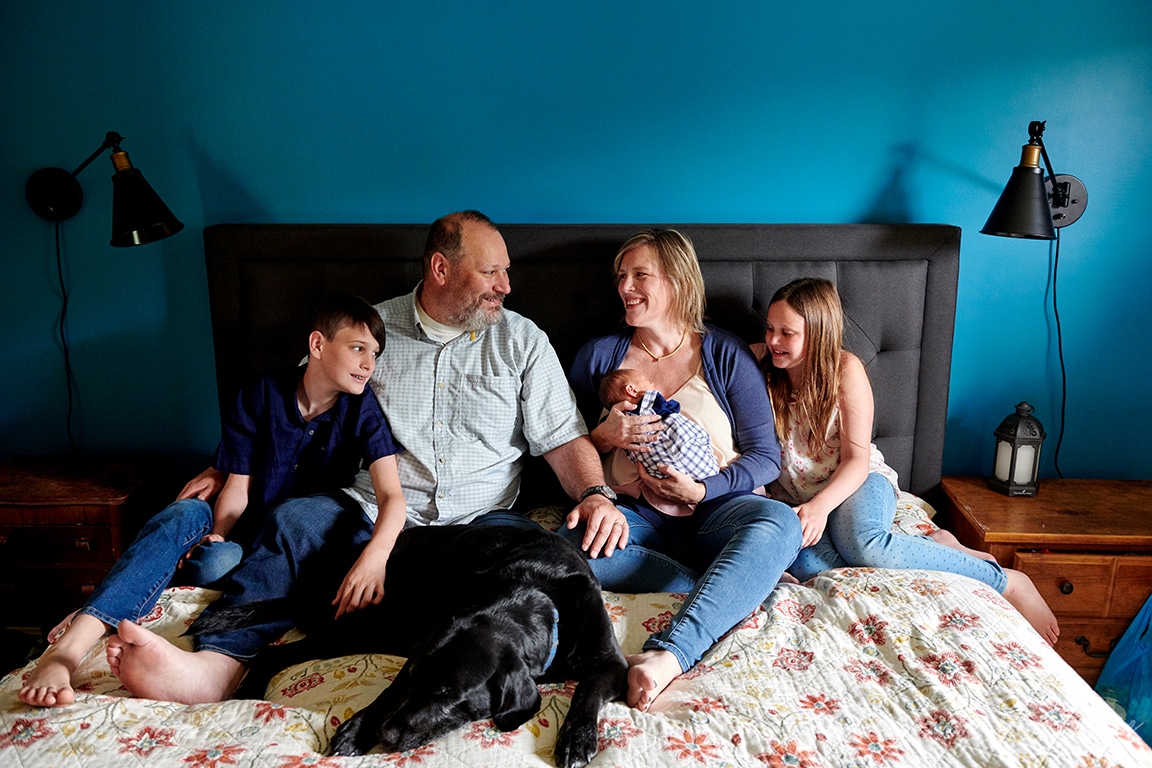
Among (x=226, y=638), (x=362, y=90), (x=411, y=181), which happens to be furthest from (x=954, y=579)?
(x=362, y=90)

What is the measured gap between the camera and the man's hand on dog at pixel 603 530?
1.79 metres

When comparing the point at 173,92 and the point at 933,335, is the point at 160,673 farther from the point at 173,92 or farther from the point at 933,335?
the point at 933,335

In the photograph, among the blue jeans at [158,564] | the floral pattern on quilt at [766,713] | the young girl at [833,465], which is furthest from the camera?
the young girl at [833,465]

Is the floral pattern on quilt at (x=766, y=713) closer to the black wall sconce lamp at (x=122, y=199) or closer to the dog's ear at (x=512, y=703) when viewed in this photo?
the dog's ear at (x=512, y=703)

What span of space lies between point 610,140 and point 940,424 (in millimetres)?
1249

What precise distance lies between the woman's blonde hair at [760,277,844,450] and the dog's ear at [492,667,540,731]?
3.56 feet

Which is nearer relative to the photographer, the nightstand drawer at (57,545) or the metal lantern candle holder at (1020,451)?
the nightstand drawer at (57,545)

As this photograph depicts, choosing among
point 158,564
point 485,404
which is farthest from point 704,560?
point 158,564

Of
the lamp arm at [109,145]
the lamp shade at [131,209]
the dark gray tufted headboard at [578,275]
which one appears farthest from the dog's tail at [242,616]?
the lamp arm at [109,145]

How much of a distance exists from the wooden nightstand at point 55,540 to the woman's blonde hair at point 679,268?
4.79 ft

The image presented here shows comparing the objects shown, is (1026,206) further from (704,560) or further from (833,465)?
(704,560)

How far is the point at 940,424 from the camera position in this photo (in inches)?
91.6

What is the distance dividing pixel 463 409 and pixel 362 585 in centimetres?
53

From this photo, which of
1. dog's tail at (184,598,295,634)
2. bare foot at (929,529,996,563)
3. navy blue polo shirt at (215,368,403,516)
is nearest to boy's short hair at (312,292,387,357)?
navy blue polo shirt at (215,368,403,516)
